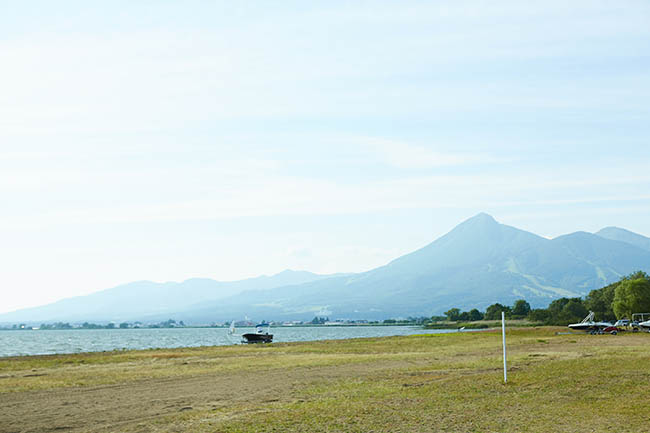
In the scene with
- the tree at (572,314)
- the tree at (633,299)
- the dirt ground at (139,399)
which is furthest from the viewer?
the tree at (572,314)

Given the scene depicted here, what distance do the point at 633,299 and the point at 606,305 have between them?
27166mm

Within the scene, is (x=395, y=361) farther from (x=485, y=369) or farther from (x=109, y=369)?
(x=109, y=369)

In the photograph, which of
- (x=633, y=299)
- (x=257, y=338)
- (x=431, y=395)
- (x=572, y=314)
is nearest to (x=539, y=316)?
(x=572, y=314)

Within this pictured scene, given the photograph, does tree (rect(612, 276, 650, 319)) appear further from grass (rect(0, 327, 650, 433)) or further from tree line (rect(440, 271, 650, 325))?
grass (rect(0, 327, 650, 433))

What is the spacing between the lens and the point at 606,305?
119 metres

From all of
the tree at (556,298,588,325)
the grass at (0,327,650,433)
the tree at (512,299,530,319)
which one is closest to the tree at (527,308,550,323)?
the tree at (556,298,588,325)

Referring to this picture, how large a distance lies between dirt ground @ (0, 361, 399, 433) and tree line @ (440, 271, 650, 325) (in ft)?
244

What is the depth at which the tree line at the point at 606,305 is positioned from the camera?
93.8 metres

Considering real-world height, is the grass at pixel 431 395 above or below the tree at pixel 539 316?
below

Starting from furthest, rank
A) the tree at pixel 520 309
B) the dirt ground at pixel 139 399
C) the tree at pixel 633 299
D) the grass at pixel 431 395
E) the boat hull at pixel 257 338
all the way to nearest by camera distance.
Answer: the tree at pixel 520 309 < the tree at pixel 633 299 < the boat hull at pixel 257 338 < the dirt ground at pixel 139 399 < the grass at pixel 431 395

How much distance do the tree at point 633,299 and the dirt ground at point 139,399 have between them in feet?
241

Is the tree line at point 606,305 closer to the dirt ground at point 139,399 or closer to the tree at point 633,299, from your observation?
the tree at point 633,299

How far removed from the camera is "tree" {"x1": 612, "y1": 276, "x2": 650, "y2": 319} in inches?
3656

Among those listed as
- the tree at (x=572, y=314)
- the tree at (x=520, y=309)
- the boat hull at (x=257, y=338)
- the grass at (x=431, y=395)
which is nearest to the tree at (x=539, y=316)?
the tree at (x=572, y=314)
